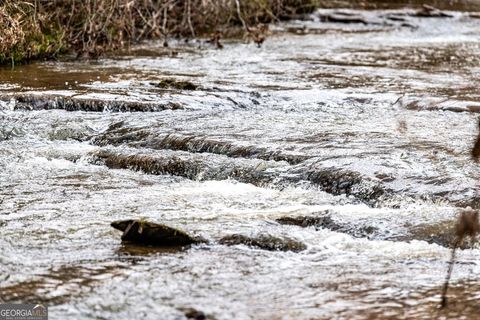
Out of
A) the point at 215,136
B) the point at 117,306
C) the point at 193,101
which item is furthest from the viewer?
the point at 193,101

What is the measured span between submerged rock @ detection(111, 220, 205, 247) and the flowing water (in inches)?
4.1

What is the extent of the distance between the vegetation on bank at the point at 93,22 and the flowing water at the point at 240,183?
383mm

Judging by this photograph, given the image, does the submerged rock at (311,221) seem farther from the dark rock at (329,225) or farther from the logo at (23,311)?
the logo at (23,311)

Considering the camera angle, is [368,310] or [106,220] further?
[106,220]

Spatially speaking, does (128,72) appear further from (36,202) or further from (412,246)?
(412,246)

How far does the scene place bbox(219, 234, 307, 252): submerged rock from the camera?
5.38 metres

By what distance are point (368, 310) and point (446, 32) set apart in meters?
13.4

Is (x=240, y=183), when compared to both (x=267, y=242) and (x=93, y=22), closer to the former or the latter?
(x=267, y=242)

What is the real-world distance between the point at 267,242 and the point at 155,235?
2.23 ft

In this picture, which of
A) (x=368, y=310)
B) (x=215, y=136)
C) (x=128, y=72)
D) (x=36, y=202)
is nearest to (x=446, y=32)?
(x=128, y=72)

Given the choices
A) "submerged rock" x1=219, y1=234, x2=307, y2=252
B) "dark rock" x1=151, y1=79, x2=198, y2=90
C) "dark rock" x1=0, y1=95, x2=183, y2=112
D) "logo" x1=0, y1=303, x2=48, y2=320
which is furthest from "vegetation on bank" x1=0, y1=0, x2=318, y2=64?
"logo" x1=0, y1=303, x2=48, y2=320

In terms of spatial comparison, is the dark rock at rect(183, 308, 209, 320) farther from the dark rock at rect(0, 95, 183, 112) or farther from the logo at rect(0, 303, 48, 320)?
the dark rock at rect(0, 95, 183, 112)

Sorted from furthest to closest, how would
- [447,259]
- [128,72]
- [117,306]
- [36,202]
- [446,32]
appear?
1. [446,32]
2. [128,72]
3. [36,202]
4. [447,259]
5. [117,306]

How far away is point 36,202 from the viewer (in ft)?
21.0
